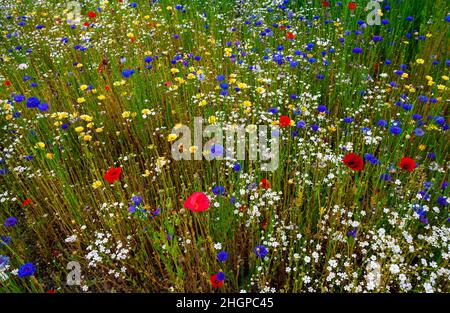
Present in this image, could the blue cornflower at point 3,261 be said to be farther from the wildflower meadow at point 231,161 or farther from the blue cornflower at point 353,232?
the blue cornflower at point 353,232

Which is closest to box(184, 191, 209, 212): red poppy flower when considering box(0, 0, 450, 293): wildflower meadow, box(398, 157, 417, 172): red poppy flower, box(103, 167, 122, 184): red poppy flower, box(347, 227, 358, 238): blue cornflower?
box(0, 0, 450, 293): wildflower meadow

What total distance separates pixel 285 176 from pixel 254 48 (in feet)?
6.07

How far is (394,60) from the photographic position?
366 centimetres

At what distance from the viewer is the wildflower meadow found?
2.03 m

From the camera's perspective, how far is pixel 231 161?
2596 millimetres

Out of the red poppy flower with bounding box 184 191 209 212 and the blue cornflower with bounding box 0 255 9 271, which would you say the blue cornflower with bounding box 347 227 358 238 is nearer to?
the red poppy flower with bounding box 184 191 209 212

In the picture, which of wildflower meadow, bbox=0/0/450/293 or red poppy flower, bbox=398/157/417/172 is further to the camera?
wildflower meadow, bbox=0/0/450/293

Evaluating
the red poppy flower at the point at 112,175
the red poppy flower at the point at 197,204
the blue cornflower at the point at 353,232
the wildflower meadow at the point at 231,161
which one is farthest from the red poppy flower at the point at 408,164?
the red poppy flower at the point at 112,175

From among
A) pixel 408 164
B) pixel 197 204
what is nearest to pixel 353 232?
pixel 408 164

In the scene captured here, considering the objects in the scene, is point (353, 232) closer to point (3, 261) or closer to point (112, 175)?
point (112, 175)

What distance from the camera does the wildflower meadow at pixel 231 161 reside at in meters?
2.03

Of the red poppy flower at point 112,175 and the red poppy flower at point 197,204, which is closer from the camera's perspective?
the red poppy flower at point 197,204

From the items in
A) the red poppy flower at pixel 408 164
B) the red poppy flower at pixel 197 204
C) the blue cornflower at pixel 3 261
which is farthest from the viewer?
the blue cornflower at pixel 3 261

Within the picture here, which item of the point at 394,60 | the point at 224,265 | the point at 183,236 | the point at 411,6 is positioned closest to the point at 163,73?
the point at 183,236
